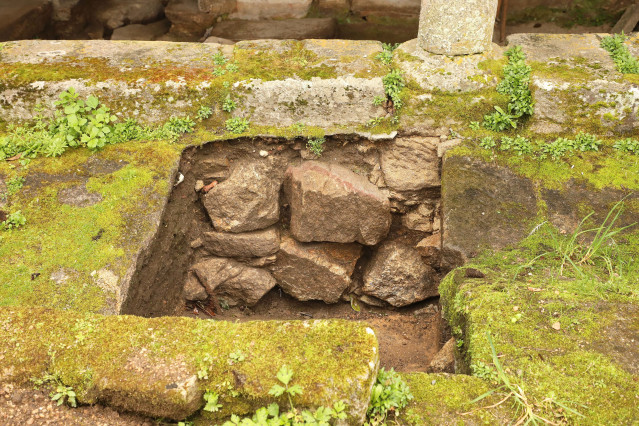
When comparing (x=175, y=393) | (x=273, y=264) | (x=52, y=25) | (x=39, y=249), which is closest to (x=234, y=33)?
(x=52, y=25)

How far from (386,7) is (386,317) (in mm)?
4323

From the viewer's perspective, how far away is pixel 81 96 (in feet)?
14.3

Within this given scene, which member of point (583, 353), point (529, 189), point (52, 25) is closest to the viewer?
point (583, 353)

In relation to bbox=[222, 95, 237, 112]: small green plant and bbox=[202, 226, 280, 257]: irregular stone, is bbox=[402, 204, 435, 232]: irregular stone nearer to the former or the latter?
bbox=[202, 226, 280, 257]: irregular stone

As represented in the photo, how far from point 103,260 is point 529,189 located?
2832mm

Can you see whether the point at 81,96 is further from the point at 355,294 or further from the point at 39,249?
the point at 355,294

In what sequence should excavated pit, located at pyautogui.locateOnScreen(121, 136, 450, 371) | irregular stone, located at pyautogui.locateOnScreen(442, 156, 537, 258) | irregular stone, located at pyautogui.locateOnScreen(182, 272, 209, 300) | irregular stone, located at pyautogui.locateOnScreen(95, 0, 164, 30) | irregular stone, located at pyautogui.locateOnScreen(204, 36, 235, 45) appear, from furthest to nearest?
irregular stone, located at pyautogui.locateOnScreen(95, 0, 164, 30)
irregular stone, located at pyautogui.locateOnScreen(204, 36, 235, 45)
irregular stone, located at pyautogui.locateOnScreen(182, 272, 209, 300)
excavated pit, located at pyautogui.locateOnScreen(121, 136, 450, 371)
irregular stone, located at pyautogui.locateOnScreen(442, 156, 537, 258)

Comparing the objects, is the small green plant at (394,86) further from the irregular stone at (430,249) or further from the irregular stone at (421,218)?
the irregular stone at (430,249)

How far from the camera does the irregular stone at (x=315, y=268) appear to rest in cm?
460

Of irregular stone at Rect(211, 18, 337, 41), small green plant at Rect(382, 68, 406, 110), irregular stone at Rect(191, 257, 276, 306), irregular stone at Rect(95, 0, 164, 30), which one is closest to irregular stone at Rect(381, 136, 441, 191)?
small green plant at Rect(382, 68, 406, 110)

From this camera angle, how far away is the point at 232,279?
4.68 metres

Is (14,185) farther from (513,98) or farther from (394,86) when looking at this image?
(513,98)

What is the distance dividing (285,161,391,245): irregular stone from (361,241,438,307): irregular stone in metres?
0.22

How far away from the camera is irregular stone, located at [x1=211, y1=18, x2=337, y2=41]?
266 inches
